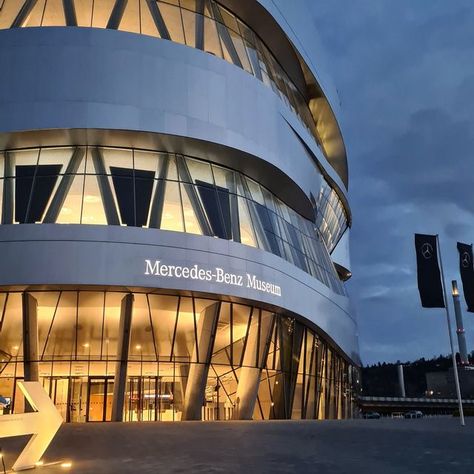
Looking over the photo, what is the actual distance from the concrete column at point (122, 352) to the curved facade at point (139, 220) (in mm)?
70

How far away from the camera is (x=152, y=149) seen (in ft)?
106

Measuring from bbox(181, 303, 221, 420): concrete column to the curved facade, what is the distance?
7 cm

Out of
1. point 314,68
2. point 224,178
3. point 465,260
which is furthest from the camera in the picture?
point 314,68

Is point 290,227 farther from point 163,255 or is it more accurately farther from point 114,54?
point 114,54

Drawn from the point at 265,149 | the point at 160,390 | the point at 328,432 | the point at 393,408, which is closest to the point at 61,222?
the point at 160,390

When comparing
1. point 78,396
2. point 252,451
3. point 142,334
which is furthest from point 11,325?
point 252,451

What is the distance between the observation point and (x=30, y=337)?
94.6 ft

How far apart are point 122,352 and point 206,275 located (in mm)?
5595

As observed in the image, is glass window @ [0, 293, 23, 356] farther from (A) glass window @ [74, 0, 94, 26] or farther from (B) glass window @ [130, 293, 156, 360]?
(A) glass window @ [74, 0, 94, 26]

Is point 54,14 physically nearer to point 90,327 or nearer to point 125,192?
point 125,192

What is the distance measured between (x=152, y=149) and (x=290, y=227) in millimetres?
11961

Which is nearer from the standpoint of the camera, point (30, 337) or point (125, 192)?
point (30, 337)

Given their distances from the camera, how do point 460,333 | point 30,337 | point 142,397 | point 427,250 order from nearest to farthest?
point 427,250, point 30,337, point 142,397, point 460,333

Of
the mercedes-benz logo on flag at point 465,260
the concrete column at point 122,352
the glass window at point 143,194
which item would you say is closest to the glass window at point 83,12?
the glass window at point 143,194
